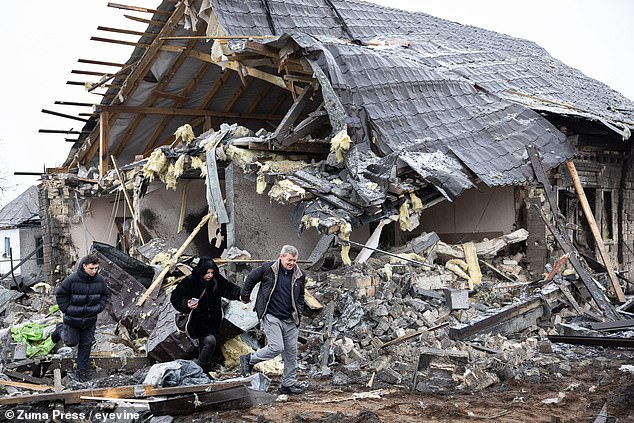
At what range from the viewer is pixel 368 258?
33.9ft

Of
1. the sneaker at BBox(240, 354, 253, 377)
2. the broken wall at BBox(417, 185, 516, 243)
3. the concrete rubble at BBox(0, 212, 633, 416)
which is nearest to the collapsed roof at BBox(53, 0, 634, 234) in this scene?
the broken wall at BBox(417, 185, 516, 243)

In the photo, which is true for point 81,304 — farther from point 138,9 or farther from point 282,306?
point 138,9

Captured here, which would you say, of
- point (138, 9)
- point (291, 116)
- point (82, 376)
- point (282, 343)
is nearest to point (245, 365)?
point (282, 343)

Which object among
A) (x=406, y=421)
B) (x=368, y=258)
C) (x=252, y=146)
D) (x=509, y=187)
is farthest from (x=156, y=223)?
(x=406, y=421)

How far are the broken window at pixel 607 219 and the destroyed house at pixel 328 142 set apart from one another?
33 millimetres

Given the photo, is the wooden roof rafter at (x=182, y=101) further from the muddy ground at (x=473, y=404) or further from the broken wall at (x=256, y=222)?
the muddy ground at (x=473, y=404)

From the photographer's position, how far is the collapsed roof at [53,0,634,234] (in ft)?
34.7

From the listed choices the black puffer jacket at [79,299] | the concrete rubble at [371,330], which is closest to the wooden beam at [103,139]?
the concrete rubble at [371,330]

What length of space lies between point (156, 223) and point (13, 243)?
585 inches

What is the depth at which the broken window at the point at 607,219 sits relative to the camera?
1536 cm

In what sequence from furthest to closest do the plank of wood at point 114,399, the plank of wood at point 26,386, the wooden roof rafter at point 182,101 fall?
the wooden roof rafter at point 182,101
the plank of wood at point 26,386
the plank of wood at point 114,399

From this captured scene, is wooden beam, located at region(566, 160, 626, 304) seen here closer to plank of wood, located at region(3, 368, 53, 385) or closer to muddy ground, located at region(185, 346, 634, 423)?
muddy ground, located at region(185, 346, 634, 423)

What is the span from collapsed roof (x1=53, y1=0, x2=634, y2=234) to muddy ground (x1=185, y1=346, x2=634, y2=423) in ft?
11.5

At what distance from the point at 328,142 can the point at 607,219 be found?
794 centimetres
